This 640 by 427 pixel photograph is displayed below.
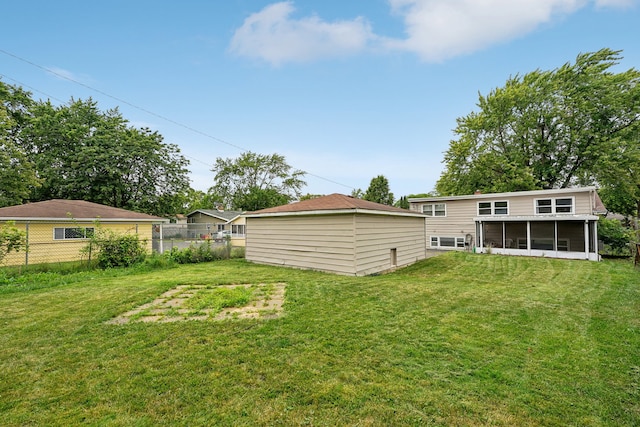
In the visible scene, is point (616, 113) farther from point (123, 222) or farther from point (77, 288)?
point (123, 222)

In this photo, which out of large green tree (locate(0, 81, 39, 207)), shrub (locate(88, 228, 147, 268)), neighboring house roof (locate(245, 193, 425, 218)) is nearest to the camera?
neighboring house roof (locate(245, 193, 425, 218))

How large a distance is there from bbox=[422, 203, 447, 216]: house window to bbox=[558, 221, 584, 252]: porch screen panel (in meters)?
5.64

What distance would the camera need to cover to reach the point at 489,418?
218cm

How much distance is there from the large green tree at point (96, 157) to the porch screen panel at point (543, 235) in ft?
88.5

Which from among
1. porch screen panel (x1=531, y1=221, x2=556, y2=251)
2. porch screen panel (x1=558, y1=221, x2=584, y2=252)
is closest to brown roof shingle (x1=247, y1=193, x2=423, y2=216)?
porch screen panel (x1=531, y1=221, x2=556, y2=251)

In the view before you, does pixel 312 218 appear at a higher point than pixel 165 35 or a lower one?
lower

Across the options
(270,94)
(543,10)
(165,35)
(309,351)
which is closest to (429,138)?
(543,10)

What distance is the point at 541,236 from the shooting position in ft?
49.1

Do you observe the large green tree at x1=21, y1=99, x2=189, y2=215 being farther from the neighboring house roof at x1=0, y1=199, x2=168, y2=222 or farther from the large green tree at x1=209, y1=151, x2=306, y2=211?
the large green tree at x1=209, y1=151, x2=306, y2=211

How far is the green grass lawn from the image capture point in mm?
2236

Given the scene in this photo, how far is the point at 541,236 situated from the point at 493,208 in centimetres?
278

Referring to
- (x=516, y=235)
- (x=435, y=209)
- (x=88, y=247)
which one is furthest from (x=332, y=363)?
(x=516, y=235)

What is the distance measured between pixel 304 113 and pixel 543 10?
11.9m

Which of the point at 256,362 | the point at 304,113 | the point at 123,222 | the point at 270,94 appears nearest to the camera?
the point at 256,362
